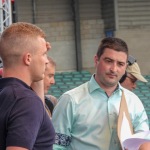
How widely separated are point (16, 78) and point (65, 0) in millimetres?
16746

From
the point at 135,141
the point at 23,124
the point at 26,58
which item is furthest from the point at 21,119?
the point at 135,141

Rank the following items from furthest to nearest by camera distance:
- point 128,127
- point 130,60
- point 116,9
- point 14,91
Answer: point 116,9
point 130,60
point 128,127
point 14,91

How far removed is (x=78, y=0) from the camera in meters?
19.1

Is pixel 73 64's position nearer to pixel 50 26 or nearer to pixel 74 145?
pixel 50 26

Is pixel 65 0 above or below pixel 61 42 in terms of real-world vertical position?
above

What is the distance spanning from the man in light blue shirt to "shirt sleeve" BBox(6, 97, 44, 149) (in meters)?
1.21

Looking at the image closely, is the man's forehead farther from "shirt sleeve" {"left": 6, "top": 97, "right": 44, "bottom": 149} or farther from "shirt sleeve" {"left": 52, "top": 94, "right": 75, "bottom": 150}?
"shirt sleeve" {"left": 6, "top": 97, "right": 44, "bottom": 149}

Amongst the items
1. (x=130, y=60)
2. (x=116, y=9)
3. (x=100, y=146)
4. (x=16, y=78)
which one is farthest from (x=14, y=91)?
(x=116, y=9)

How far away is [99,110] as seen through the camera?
3645 millimetres

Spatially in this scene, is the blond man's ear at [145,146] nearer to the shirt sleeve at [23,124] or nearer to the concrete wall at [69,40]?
the shirt sleeve at [23,124]

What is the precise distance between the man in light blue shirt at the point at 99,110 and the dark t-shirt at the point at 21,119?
1114mm

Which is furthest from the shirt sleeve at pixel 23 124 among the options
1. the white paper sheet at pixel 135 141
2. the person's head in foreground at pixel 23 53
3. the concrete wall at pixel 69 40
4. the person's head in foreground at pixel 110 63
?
the concrete wall at pixel 69 40


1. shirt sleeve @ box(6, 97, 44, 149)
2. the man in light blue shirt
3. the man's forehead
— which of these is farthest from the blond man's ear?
shirt sleeve @ box(6, 97, 44, 149)

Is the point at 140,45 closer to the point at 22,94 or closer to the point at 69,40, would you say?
the point at 69,40
